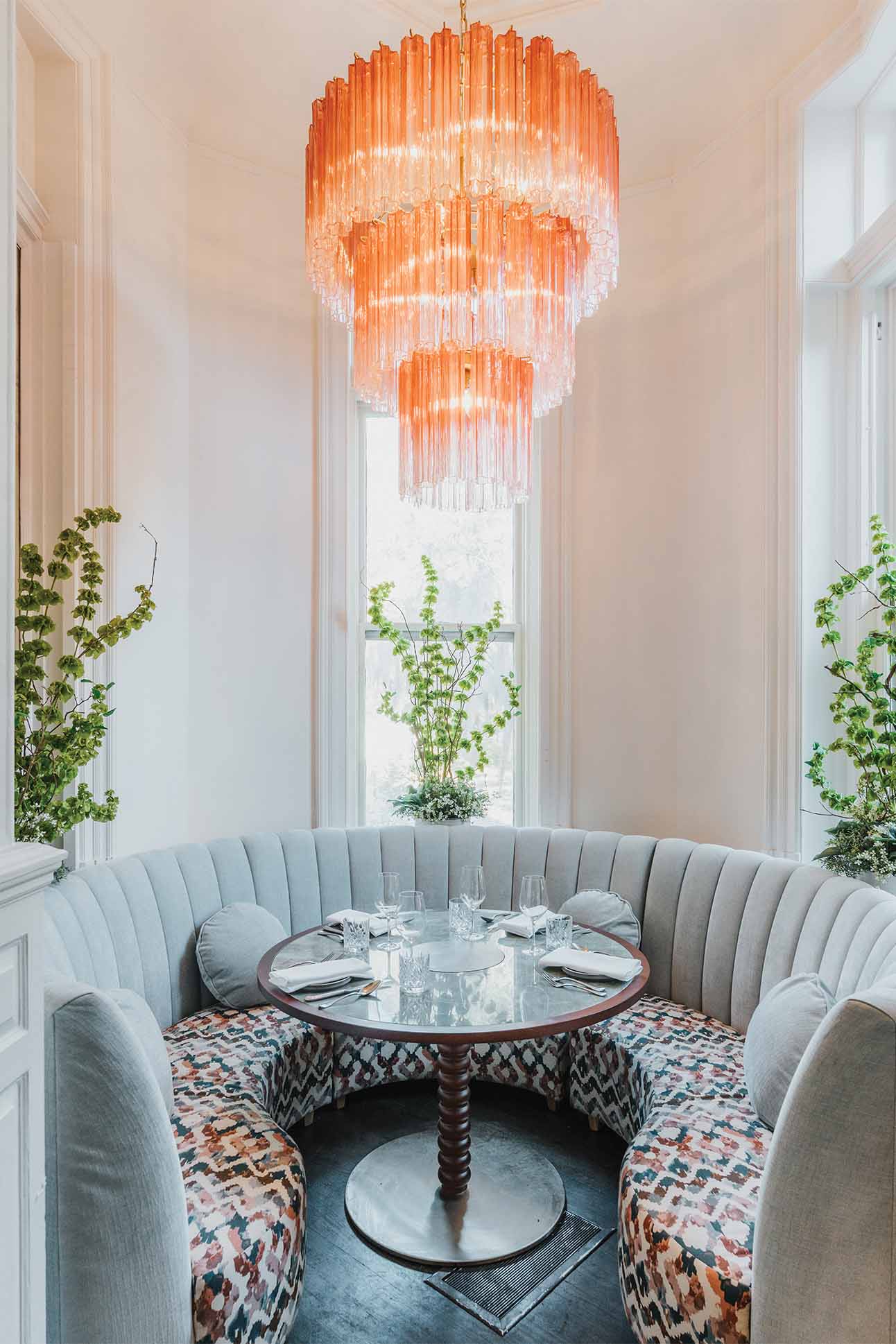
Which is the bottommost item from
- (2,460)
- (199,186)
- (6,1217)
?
(6,1217)

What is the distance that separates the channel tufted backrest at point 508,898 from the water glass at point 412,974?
0.61m

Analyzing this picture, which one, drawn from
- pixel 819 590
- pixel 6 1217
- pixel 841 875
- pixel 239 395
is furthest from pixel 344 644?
pixel 6 1217

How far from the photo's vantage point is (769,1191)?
1512mm

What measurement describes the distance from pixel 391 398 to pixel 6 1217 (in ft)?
6.93

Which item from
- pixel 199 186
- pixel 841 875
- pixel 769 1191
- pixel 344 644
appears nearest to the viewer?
pixel 769 1191

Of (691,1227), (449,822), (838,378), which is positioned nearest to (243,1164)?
(691,1227)

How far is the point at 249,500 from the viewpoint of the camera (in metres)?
3.48

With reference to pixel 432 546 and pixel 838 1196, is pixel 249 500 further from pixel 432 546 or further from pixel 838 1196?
pixel 838 1196

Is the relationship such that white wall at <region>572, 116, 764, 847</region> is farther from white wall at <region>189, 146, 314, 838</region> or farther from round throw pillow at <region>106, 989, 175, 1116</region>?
round throw pillow at <region>106, 989, 175, 1116</region>

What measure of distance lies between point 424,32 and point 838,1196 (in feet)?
12.1

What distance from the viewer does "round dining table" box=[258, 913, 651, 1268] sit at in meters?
1.94

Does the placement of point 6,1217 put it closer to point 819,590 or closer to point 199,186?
point 819,590

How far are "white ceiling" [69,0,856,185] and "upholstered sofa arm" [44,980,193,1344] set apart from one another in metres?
2.97

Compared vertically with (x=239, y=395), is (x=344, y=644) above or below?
below
